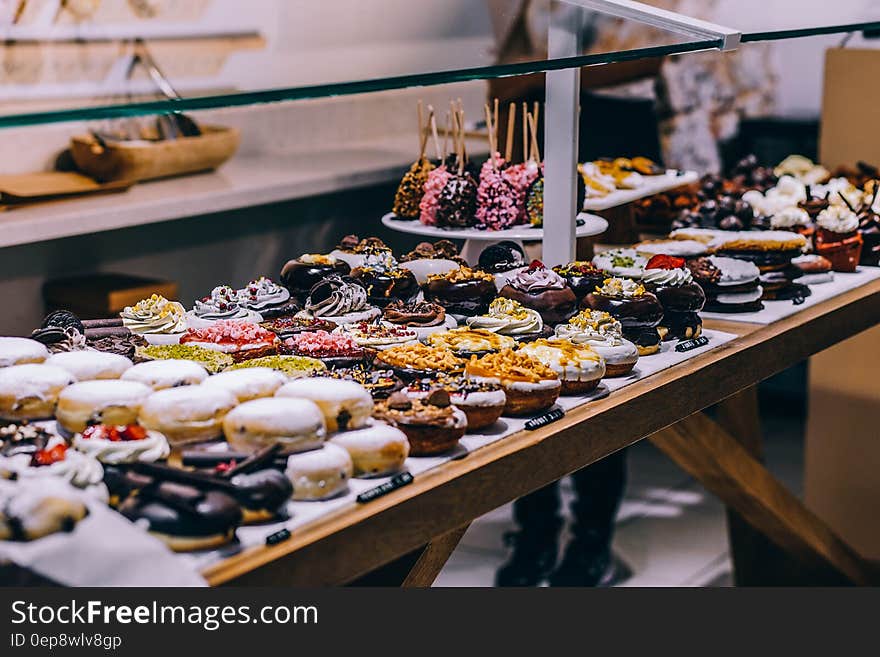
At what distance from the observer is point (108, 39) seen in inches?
169

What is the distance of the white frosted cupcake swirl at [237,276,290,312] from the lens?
2.16 m

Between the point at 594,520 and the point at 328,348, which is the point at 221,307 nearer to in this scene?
the point at 328,348

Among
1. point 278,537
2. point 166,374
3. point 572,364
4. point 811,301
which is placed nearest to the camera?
point 278,537

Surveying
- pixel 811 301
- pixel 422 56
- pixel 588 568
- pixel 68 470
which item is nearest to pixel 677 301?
pixel 811 301

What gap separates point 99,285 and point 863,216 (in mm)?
2407

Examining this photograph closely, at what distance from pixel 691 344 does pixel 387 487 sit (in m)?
0.84

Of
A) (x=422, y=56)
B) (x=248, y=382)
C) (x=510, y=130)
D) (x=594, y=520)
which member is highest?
(x=422, y=56)

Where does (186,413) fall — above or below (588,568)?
above

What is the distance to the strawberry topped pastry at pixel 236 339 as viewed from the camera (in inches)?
74.2

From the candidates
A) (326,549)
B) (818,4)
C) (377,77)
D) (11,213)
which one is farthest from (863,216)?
(11,213)

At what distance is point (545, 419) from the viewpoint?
5.80 feet

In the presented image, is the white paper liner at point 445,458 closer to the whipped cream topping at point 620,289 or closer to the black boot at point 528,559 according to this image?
the whipped cream topping at point 620,289

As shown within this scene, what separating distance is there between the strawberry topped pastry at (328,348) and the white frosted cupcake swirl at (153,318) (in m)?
0.21

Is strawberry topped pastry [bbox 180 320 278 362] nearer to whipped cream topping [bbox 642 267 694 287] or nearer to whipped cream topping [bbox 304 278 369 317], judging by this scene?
whipped cream topping [bbox 304 278 369 317]
